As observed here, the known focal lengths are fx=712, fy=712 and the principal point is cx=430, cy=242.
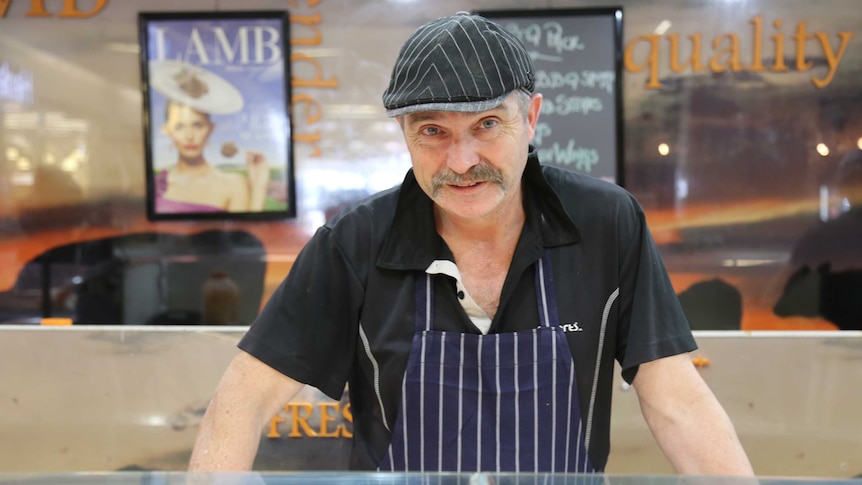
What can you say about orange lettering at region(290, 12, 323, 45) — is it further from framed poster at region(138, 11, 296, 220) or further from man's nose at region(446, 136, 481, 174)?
man's nose at region(446, 136, 481, 174)

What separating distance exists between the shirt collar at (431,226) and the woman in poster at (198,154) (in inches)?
58.5

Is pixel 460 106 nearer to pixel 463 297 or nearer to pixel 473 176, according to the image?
pixel 473 176

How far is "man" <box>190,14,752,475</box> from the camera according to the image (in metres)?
1.10

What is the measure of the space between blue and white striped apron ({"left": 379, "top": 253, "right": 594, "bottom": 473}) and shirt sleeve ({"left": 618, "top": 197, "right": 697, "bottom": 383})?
0.11m

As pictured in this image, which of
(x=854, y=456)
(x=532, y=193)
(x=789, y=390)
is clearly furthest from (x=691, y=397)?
(x=854, y=456)

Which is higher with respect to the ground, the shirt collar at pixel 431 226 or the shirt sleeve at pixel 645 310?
the shirt collar at pixel 431 226

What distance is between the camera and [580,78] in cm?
255

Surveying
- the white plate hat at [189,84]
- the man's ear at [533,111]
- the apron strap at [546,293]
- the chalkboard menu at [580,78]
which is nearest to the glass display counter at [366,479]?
the apron strap at [546,293]

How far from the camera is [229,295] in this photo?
2672 millimetres

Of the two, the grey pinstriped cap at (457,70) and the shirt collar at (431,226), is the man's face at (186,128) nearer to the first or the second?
the shirt collar at (431,226)

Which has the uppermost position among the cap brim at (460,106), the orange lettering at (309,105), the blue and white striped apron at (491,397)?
the orange lettering at (309,105)

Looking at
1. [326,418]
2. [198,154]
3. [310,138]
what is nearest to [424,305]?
[326,418]

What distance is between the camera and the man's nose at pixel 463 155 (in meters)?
1.06

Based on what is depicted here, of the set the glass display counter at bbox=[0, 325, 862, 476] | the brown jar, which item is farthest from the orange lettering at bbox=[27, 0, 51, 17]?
the glass display counter at bbox=[0, 325, 862, 476]
